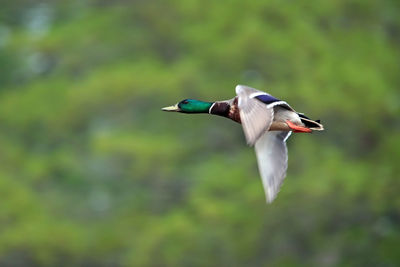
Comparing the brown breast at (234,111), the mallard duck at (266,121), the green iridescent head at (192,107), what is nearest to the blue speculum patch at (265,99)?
the mallard duck at (266,121)

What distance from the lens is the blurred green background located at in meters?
17.8

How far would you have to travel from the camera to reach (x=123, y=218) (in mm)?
18812

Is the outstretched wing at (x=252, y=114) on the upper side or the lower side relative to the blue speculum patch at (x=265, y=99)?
upper

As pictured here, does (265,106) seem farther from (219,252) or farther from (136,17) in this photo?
(136,17)

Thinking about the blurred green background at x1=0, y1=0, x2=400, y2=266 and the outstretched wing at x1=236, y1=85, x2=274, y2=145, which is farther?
the blurred green background at x1=0, y1=0, x2=400, y2=266

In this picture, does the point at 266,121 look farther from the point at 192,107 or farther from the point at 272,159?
the point at 192,107

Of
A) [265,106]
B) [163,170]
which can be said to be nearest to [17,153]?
[163,170]

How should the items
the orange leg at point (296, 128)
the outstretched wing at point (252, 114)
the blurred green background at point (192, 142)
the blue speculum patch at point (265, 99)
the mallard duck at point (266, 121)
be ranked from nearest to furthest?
the outstretched wing at point (252, 114) → the mallard duck at point (266, 121) → the blue speculum patch at point (265, 99) → the orange leg at point (296, 128) → the blurred green background at point (192, 142)

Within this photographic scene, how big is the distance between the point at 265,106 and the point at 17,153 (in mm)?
13134

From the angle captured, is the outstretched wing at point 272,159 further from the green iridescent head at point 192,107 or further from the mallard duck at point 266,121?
the green iridescent head at point 192,107

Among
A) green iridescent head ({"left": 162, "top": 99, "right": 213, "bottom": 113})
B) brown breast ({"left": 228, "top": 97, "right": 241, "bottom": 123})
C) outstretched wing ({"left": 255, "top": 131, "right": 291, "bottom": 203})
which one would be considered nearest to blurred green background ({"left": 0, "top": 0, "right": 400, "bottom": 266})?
green iridescent head ({"left": 162, "top": 99, "right": 213, "bottom": 113})

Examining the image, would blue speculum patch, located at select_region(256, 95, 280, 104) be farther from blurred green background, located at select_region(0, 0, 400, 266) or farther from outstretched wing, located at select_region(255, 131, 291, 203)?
blurred green background, located at select_region(0, 0, 400, 266)

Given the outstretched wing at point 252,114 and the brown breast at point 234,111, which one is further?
the brown breast at point 234,111

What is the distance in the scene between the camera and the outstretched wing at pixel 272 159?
7957mm
